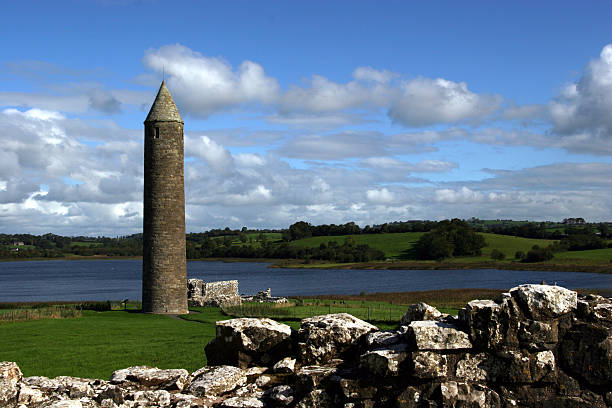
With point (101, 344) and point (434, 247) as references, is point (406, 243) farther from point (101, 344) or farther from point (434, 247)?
point (101, 344)

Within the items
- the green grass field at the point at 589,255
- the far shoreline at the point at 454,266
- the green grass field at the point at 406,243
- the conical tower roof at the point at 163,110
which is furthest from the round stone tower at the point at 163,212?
the green grass field at the point at 406,243

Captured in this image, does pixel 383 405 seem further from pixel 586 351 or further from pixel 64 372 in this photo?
pixel 64 372

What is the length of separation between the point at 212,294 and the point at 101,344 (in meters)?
20.2

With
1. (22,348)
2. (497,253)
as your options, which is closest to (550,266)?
(497,253)

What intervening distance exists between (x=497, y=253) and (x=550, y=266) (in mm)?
23960

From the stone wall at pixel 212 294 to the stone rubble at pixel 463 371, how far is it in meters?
32.4

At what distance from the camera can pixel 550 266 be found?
97875 millimetres

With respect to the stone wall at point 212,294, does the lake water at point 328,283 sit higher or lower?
lower

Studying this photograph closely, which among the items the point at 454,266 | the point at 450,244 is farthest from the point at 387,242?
the point at 454,266

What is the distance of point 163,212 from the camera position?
33719 millimetres

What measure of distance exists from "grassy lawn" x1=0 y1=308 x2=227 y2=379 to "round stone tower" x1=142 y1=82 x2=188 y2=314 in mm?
2762

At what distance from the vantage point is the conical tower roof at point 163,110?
33812mm

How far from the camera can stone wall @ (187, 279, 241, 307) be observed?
1578 inches

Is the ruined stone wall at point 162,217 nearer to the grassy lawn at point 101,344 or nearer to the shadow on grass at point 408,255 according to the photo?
the grassy lawn at point 101,344
